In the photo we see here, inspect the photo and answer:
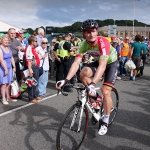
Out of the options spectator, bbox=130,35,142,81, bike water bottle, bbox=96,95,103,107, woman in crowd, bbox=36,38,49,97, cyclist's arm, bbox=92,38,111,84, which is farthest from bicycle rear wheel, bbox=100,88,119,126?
spectator, bbox=130,35,142,81

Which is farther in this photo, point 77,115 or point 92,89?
point 77,115

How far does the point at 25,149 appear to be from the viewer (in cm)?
367

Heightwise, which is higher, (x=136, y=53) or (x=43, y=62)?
(x=136, y=53)

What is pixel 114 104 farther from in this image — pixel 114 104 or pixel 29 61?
pixel 29 61

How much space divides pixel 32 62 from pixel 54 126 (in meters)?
2.40

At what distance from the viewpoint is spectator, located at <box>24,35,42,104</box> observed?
6238 mm

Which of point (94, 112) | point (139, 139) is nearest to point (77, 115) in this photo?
point (94, 112)

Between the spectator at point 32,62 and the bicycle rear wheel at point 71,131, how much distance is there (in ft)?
9.84

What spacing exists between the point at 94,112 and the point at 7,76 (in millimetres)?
3360

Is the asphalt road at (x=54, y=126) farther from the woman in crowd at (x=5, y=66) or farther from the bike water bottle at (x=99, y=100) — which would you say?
the bike water bottle at (x=99, y=100)

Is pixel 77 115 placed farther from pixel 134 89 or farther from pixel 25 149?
pixel 134 89

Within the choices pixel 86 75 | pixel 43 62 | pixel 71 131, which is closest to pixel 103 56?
pixel 86 75

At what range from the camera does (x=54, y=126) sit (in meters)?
4.66

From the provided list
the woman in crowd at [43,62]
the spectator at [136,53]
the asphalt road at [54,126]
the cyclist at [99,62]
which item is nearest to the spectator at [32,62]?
the asphalt road at [54,126]
